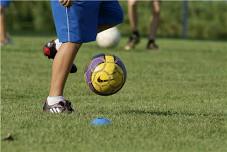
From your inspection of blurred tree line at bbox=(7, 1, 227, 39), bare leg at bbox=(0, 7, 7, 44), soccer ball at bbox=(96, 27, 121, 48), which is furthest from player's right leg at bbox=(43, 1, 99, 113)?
blurred tree line at bbox=(7, 1, 227, 39)

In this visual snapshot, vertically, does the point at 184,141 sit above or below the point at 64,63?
below

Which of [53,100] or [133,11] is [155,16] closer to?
[133,11]

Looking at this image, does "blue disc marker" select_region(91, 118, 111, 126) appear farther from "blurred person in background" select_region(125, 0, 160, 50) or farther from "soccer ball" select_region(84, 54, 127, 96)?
"blurred person in background" select_region(125, 0, 160, 50)

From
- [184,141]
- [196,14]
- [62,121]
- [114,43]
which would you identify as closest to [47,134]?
[62,121]

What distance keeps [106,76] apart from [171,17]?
20867 mm

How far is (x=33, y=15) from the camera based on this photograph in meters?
28.0

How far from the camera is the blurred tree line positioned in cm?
2695

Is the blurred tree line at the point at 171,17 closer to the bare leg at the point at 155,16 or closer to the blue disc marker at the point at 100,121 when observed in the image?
the bare leg at the point at 155,16

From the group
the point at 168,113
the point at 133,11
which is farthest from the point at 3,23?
the point at 168,113

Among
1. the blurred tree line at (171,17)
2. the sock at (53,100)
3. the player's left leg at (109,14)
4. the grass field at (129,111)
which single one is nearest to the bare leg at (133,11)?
the grass field at (129,111)

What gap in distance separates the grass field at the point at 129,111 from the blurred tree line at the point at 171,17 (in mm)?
15192

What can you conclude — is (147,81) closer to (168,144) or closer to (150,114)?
(150,114)

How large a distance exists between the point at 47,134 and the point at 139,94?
9.63ft

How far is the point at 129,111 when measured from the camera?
661 centimetres
